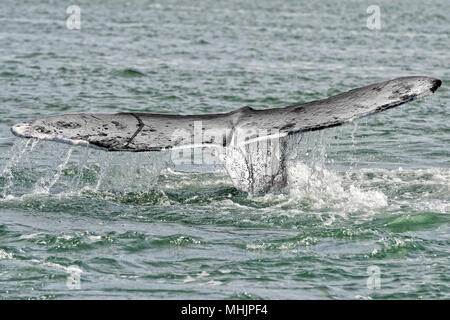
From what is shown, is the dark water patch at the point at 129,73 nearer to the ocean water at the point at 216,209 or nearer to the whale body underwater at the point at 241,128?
the ocean water at the point at 216,209

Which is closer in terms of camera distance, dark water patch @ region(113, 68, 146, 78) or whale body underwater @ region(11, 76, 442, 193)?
whale body underwater @ region(11, 76, 442, 193)

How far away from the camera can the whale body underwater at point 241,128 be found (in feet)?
29.4

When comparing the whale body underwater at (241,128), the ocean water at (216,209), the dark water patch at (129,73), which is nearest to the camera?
the ocean water at (216,209)

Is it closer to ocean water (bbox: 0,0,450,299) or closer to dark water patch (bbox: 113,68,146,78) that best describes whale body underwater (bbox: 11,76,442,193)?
ocean water (bbox: 0,0,450,299)

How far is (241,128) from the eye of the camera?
957 centimetres

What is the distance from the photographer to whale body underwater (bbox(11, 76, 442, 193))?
8.97 meters

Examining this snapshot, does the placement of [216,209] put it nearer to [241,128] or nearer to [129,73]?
[241,128]

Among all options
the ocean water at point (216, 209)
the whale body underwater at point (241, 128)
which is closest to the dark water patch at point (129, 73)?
the ocean water at point (216, 209)

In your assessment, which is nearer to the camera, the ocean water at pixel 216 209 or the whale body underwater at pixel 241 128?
the ocean water at pixel 216 209

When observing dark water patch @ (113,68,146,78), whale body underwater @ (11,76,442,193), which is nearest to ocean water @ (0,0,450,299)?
whale body underwater @ (11,76,442,193)

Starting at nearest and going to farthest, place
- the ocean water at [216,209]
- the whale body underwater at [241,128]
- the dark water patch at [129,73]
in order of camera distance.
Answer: the ocean water at [216,209] → the whale body underwater at [241,128] → the dark water patch at [129,73]

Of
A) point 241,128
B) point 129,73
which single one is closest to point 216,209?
point 241,128

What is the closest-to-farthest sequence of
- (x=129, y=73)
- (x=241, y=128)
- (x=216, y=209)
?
(x=241, y=128)
(x=216, y=209)
(x=129, y=73)

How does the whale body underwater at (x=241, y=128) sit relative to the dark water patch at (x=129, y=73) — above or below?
below
